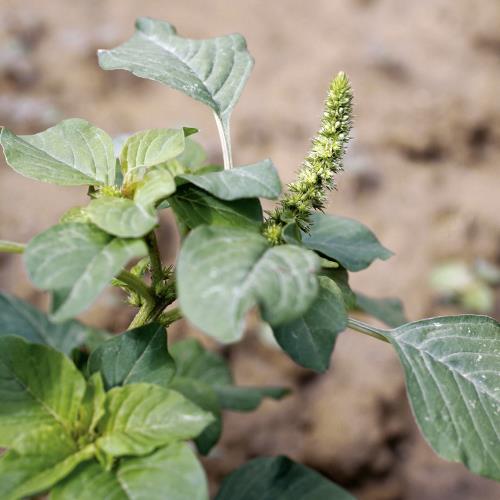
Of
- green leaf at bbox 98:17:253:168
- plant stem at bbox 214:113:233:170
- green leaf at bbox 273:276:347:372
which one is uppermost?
green leaf at bbox 98:17:253:168

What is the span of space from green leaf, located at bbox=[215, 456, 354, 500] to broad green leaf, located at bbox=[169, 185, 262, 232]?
0.49 metres

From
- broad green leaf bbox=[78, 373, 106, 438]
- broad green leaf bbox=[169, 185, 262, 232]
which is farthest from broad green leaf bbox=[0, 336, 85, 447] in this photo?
broad green leaf bbox=[169, 185, 262, 232]

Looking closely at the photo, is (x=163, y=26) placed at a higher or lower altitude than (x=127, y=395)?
higher

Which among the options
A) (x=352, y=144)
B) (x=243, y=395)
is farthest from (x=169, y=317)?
(x=352, y=144)

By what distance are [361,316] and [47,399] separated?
151 cm

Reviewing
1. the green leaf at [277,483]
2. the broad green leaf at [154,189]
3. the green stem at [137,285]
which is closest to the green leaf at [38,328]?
the green leaf at [277,483]

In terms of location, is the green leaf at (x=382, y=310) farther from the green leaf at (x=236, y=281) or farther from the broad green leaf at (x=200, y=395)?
the green leaf at (x=236, y=281)

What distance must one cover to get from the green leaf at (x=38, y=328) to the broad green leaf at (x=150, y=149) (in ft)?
1.79

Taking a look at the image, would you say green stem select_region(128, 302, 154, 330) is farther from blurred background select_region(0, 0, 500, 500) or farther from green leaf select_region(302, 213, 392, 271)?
blurred background select_region(0, 0, 500, 500)

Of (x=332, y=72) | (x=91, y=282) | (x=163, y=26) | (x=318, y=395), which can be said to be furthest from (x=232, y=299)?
(x=332, y=72)

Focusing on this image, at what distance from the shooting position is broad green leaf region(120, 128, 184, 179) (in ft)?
2.84

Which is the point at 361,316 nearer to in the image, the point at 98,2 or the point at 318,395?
the point at 318,395

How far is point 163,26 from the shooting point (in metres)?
1.17

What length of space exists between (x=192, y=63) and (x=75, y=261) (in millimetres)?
497
